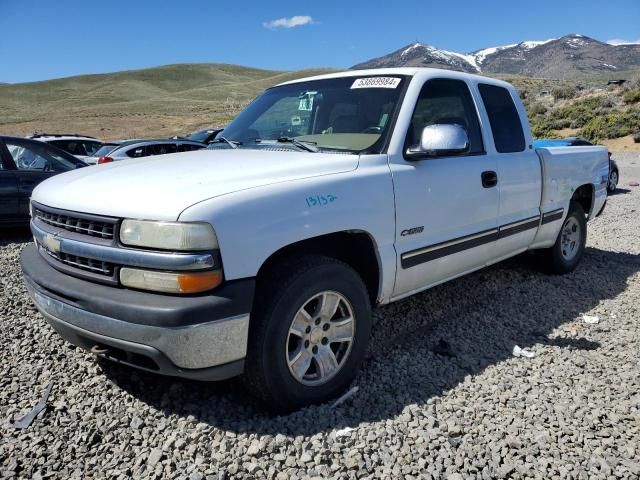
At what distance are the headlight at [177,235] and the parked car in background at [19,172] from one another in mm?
5949

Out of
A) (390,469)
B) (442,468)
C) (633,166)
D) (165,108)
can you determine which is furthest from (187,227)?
(165,108)

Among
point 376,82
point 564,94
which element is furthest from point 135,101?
point 376,82

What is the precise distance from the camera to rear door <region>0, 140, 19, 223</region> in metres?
7.10

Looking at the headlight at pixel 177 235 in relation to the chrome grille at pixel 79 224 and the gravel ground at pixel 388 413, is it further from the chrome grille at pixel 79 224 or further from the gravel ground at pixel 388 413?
the gravel ground at pixel 388 413

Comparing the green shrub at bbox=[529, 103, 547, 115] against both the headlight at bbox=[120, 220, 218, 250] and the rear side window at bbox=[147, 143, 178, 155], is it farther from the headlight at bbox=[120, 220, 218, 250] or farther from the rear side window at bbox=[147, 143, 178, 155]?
the headlight at bbox=[120, 220, 218, 250]

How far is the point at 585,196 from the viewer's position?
18.5ft

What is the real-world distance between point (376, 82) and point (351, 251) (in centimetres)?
130

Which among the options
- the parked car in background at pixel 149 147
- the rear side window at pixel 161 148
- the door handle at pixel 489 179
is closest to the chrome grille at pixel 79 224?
the door handle at pixel 489 179

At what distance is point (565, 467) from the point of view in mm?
2395

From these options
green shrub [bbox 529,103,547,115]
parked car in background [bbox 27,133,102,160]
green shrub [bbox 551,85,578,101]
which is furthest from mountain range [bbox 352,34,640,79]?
parked car in background [bbox 27,133,102,160]

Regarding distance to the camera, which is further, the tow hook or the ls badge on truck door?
the ls badge on truck door

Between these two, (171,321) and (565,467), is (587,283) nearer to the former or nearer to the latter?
(565,467)

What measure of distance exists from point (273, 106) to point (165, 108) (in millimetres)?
83521

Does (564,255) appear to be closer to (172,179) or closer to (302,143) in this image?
(302,143)
